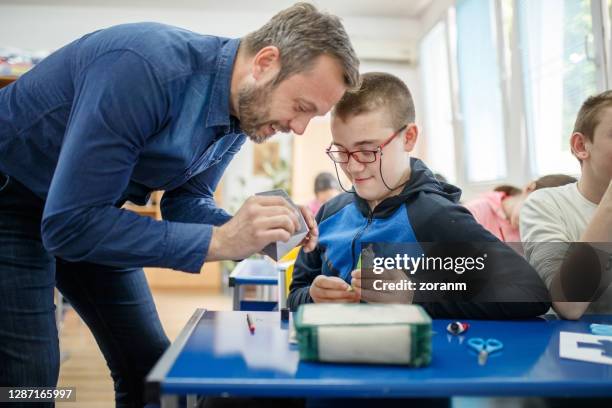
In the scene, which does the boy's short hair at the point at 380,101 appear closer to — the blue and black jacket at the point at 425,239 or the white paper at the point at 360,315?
the blue and black jacket at the point at 425,239

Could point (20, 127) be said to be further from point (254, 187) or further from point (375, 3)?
point (254, 187)

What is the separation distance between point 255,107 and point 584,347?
721 mm

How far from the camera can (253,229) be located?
866 millimetres

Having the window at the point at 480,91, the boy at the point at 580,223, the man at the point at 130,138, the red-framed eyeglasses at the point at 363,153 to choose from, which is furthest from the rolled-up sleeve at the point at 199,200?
the window at the point at 480,91

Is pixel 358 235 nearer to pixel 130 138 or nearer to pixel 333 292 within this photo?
pixel 333 292

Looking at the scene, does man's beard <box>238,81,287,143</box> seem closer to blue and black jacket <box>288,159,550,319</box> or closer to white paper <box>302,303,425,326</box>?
blue and black jacket <box>288,159,550,319</box>

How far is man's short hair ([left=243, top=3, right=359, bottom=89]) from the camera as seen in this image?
1.02 m

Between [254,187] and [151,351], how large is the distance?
4674 mm

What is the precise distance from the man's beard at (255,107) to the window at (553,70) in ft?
3.31

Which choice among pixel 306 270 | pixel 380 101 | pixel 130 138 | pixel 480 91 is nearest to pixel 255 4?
pixel 480 91

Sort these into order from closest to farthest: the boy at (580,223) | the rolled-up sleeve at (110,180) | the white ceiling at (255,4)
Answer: the rolled-up sleeve at (110,180), the boy at (580,223), the white ceiling at (255,4)

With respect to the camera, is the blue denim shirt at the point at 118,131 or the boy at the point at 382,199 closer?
the blue denim shirt at the point at 118,131

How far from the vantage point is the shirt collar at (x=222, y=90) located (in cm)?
103

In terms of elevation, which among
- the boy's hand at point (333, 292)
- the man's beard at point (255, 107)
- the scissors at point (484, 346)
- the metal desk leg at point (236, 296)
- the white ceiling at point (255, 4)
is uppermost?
the white ceiling at point (255, 4)
